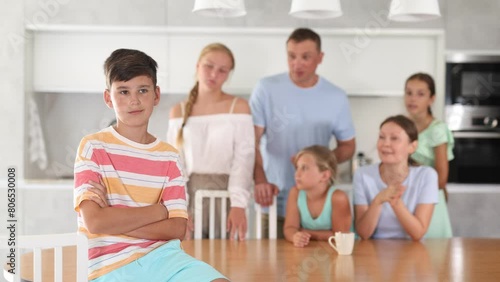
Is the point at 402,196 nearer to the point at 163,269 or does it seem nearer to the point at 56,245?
the point at 163,269

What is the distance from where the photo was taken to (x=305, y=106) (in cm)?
325

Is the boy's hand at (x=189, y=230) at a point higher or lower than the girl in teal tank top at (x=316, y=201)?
lower

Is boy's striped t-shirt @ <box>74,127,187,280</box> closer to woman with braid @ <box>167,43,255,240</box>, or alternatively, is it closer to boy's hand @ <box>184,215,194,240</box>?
boy's hand @ <box>184,215,194,240</box>

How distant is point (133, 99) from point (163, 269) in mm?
368

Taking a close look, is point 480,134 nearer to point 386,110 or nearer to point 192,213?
point 386,110

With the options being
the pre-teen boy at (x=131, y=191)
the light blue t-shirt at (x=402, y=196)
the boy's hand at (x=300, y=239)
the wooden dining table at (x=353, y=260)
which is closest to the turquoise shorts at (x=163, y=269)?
the pre-teen boy at (x=131, y=191)

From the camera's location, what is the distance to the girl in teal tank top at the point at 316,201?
262cm

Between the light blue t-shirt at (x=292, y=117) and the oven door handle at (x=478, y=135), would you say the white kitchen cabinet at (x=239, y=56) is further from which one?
the light blue t-shirt at (x=292, y=117)

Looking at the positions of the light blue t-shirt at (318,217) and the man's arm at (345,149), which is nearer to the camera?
the light blue t-shirt at (318,217)

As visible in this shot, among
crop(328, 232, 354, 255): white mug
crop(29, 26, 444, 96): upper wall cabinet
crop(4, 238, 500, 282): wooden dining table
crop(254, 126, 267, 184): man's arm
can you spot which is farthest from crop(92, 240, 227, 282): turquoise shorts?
crop(29, 26, 444, 96): upper wall cabinet

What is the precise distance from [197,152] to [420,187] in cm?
85

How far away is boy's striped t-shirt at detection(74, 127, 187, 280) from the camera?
1.61 m

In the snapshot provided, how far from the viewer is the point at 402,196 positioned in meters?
2.74

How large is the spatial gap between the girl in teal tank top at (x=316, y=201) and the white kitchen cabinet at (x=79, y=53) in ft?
7.39
